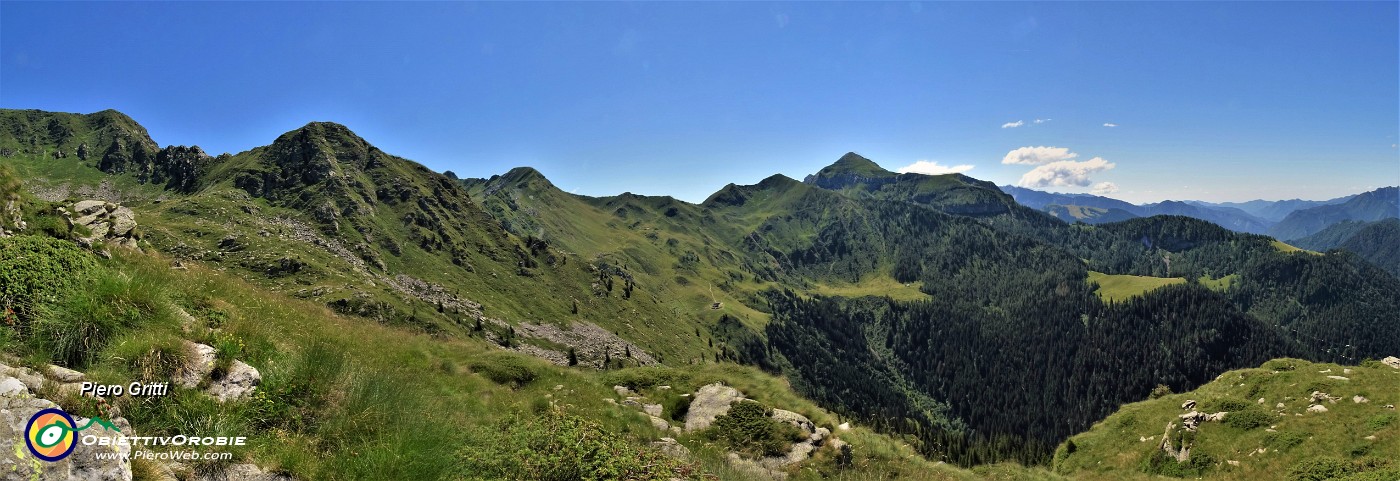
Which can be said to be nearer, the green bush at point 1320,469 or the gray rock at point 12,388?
the gray rock at point 12,388

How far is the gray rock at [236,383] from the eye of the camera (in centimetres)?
855

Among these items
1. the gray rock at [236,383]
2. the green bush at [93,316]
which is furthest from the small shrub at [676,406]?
the green bush at [93,316]

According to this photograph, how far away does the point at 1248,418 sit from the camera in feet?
91.1

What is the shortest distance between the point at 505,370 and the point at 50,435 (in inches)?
719

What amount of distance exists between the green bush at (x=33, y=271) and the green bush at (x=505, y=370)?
14.0 meters

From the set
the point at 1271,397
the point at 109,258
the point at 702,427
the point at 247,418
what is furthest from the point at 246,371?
the point at 1271,397

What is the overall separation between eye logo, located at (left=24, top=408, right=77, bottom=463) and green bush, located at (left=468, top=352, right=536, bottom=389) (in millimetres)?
16749

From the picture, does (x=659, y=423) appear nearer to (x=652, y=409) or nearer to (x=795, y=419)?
(x=652, y=409)

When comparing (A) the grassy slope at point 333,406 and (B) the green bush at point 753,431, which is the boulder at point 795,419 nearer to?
(B) the green bush at point 753,431

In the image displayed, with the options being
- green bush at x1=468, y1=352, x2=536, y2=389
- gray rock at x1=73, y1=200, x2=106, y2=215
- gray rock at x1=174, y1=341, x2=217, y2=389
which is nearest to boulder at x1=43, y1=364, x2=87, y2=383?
gray rock at x1=174, y1=341, x2=217, y2=389

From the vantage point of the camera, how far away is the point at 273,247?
148500mm

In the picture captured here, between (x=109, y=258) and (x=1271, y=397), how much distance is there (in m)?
51.3

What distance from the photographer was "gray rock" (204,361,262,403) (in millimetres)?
8555

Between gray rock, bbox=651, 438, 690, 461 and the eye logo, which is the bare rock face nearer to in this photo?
the eye logo
